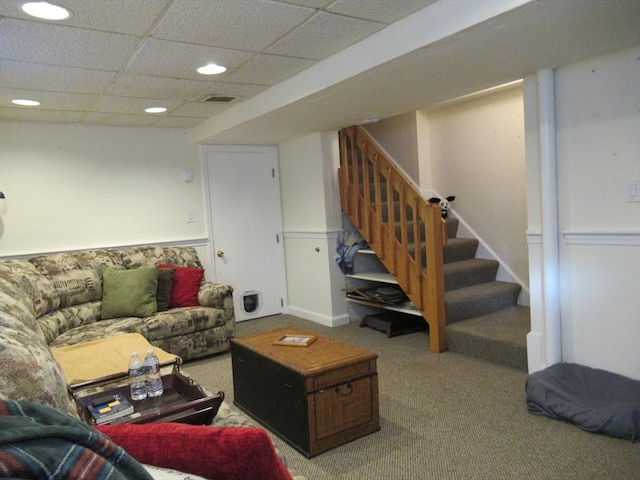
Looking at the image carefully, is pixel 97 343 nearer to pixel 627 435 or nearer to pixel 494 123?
pixel 627 435

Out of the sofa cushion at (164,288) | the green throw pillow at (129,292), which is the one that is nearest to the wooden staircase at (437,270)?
the sofa cushion at (164,288)

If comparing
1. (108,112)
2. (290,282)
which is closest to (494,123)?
(290,282)

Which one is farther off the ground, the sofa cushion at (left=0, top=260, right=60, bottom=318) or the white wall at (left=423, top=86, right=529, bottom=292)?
the white wall at (left=423, top=86, right=529, bottom=292)

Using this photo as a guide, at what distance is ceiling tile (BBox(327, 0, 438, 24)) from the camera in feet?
6.93

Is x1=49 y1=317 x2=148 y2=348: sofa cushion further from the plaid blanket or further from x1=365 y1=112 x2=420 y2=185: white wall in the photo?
x1=365 y1=112 x2=420 y2=185: white wall

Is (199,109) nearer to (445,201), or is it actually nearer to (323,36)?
(323,36)

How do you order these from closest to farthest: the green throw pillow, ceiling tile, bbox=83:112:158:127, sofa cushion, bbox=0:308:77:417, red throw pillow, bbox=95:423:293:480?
1. red throw pillow, bbox=95:423:293:480
2. sofa cushion, bbox=0:308:77:417
3. the green throw pillow
4. ceiling tile, bbox=83:112:158:127

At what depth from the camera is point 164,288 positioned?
12.9 ft

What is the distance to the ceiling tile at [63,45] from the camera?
7.19ft

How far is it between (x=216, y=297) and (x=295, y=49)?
7.05ft

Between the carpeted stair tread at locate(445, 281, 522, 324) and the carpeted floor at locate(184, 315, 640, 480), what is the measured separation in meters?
0.56

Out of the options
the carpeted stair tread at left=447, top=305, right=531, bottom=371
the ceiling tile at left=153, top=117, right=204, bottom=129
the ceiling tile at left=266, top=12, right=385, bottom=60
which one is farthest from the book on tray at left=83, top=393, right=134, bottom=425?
the ceiling tile at left=153, top=117, right=204, bottom=129

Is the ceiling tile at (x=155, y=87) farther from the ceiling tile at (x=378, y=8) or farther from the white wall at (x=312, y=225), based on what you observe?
the white wall at (x=312, y=225)

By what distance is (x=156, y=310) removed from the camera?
12.4 ft
